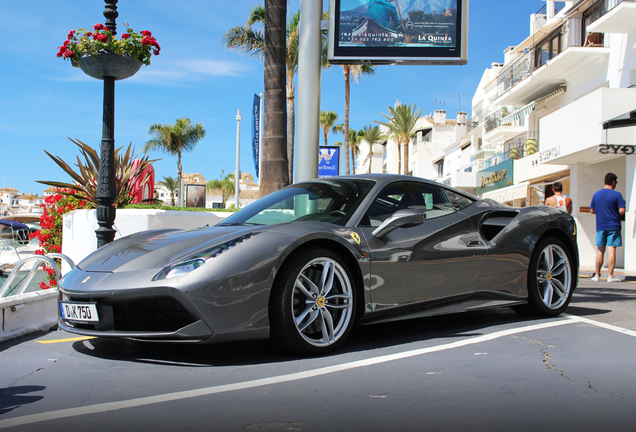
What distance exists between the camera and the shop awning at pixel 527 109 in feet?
A: 85.0

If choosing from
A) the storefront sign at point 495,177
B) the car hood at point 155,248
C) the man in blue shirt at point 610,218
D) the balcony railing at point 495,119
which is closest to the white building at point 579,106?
the storefront sign at point 495,177

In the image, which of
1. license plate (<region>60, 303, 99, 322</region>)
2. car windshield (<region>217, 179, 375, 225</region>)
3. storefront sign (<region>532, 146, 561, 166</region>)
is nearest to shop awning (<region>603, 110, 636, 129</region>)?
storefront sign (<region>532, 146, 561, 166</region>)

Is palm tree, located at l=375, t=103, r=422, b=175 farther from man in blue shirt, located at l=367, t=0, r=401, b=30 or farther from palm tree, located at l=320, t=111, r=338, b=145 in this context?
man in blue shirt, located at l=367, t=0, r=401, b=30

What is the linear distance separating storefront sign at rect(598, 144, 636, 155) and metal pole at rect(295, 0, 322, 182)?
399 inches

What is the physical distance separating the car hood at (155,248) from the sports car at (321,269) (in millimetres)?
13

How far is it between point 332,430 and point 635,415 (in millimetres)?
1336

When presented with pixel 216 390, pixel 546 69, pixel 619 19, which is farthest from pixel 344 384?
pixel 546 69

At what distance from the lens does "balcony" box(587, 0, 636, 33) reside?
57.7 ft

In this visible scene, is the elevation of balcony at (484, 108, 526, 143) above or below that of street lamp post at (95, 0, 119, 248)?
above

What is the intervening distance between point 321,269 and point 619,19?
18.2 metres

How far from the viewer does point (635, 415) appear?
2.57 meters

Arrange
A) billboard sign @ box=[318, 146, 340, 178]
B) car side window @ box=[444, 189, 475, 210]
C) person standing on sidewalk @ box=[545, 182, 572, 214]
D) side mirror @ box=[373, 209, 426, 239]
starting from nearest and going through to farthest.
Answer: side mirror @ box=[373, 209, 426, 239] → car side window @ box=[444, 189, 475, 210] → person standing on sidewalk @ box=[545, 182, 572, 214] → billboard sign @ box=[318, 146, 340, 178]

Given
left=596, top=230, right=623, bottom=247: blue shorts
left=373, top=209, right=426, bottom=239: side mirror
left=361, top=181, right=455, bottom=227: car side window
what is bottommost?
left=596, top=230, right=623, bottom=247: blue shorts

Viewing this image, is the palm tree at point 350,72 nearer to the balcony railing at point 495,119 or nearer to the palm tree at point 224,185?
the balcony railing at point 495,119
